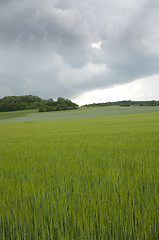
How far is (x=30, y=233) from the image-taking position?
62.1 inches

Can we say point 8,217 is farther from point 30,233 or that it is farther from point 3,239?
point 30,233

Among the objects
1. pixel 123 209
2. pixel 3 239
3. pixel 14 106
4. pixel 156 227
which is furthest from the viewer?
pixel 14 106

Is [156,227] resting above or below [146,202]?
below

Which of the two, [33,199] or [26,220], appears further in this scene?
[33,199]

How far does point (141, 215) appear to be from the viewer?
1.72 metres

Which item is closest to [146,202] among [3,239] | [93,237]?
[93,237]

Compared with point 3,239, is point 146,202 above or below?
above

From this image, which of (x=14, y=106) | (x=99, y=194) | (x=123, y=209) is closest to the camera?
(x=123, y=209)

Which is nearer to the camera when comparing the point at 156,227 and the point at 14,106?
the point at 156,227

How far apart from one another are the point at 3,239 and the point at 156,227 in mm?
1522

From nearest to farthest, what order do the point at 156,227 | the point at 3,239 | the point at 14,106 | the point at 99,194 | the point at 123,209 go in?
the point at 3,239
the point at 156,227
the point at 123,209
the point at 99,194
the point at 14,106

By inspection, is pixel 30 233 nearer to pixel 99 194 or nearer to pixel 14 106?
pixel 99 194

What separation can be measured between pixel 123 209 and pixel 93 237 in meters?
0.44

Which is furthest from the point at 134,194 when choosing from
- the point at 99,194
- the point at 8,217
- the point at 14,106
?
the point at 14,106
